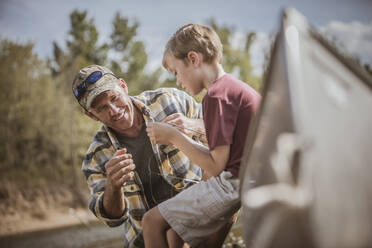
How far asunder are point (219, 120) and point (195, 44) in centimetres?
84

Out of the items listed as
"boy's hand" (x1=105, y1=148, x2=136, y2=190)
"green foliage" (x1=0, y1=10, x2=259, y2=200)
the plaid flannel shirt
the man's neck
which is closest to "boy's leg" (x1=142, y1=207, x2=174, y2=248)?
"boy's hand" (x1=105, y1=148, x2=136, y2=190)

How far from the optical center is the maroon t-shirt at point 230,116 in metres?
1.83

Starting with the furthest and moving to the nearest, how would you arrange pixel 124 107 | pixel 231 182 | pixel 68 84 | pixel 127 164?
1. pixel 68 84
2. pixel 124 107
3. pixel 127 164
4. pixel 231 182

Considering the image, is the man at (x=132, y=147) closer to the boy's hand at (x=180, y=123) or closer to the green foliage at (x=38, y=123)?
the boy's hand at (x=180, y=123)

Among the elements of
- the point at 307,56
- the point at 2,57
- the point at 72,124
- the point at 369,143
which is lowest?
the point at 72,124

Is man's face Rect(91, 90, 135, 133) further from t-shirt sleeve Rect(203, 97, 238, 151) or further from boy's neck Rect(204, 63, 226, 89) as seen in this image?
t-shirt sleeve Rect(203, 97, 238, 151)

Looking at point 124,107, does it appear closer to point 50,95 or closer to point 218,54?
point 218,54

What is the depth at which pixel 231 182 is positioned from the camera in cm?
190

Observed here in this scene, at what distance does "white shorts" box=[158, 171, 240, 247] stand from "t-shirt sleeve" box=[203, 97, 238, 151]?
226 millimetres

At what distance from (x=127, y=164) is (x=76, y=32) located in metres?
25.6

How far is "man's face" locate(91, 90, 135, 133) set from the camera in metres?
2.89

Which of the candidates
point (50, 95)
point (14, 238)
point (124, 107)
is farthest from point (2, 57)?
point (124, 107)

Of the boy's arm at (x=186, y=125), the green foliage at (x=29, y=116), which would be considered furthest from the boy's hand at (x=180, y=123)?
the green foliage at (x=29, y=116)

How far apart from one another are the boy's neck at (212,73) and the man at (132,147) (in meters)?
0.43
